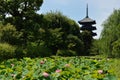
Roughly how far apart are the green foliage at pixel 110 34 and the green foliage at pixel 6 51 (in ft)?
34.7

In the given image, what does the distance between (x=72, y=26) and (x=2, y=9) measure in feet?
63.2

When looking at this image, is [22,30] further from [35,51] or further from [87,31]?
[87,31]

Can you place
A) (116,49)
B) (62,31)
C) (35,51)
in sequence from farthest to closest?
(62,31) < (116,49) < (35,51)

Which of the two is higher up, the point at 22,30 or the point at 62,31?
the point at 62,31

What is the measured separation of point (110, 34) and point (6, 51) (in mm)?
12292

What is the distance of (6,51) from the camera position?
29.2 meters

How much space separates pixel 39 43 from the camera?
38.5 metres

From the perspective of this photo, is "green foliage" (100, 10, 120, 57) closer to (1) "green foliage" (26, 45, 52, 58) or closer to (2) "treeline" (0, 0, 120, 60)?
(2) "treeline" (0, 0, 120, 60)

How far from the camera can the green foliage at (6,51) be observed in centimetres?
2858

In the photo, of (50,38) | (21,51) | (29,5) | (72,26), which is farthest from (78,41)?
(21,51)

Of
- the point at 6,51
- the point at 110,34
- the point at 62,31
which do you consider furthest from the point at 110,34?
the point at 62,31

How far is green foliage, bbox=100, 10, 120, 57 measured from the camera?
3803 centimetres

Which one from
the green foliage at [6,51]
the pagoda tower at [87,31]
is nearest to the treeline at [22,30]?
the green foliage at [6,51]

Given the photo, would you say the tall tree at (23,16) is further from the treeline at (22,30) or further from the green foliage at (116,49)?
the green foliage at (116,49)
